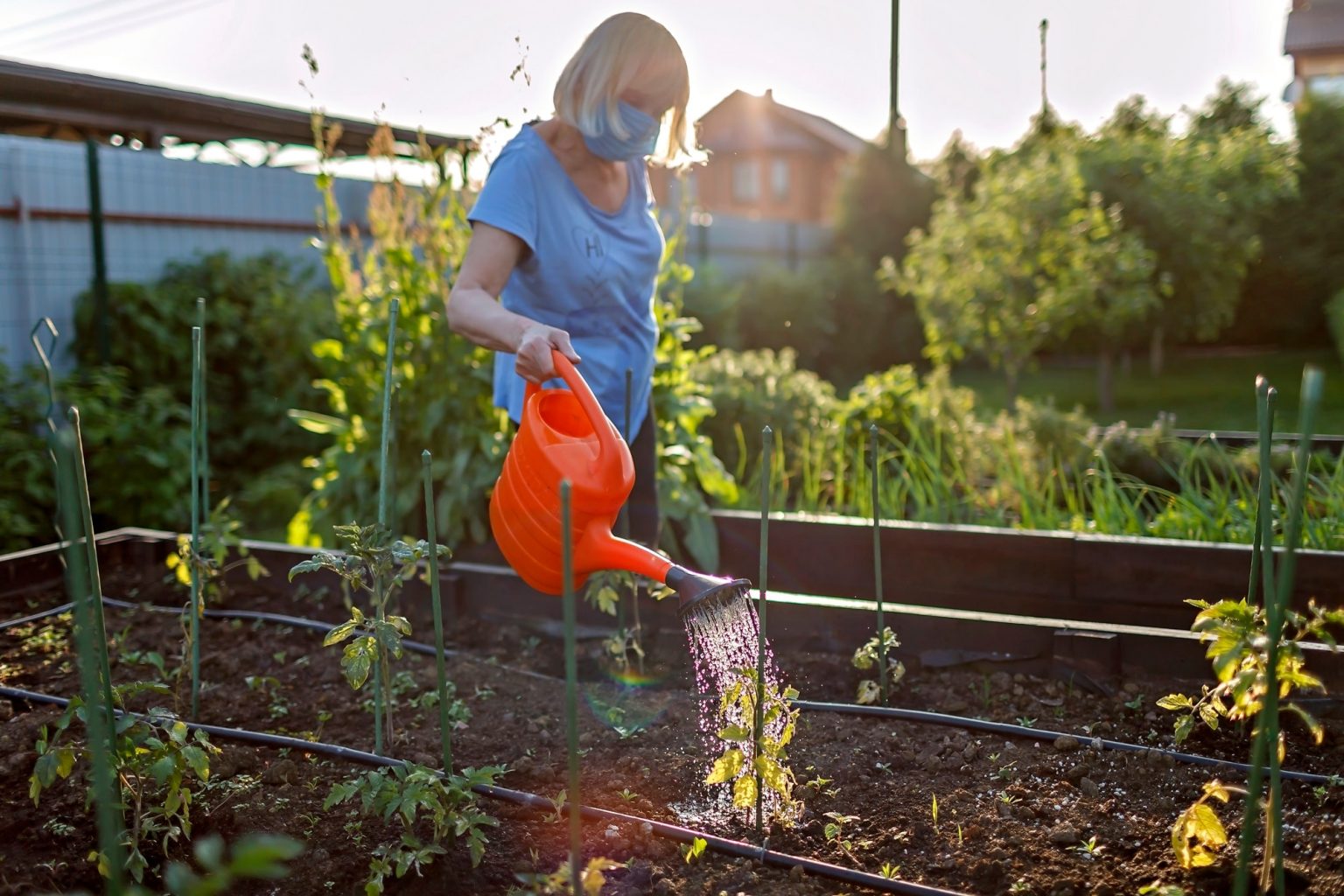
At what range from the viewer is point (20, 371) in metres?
5.00

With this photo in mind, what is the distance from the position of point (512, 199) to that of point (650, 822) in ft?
3.78

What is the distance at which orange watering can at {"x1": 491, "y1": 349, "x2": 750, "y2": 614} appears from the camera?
1.68 m

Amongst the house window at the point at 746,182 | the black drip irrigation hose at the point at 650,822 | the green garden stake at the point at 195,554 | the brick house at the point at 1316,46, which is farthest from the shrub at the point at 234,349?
the house window at the point at 746,182

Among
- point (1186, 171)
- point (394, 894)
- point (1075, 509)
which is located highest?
point (1186, 171)

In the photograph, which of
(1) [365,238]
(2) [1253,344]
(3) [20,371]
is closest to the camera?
(3) [20,371]

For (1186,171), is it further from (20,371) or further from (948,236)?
(20,371)

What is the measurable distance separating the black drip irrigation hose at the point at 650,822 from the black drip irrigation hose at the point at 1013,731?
0.59 m

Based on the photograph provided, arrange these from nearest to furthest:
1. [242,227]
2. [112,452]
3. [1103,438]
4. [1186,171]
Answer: [1103,438]
[112,452]
[242,227]
[1186,171]

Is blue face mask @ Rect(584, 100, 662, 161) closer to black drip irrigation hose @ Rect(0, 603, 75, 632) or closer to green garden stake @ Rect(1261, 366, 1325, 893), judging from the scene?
green garden stake @ Rect(1261, 366, 1325, 893)

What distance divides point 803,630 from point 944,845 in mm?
981

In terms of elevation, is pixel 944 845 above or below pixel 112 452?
below

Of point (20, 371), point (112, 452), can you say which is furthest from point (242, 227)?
point (112, 452)

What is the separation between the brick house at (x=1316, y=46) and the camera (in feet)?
26.3

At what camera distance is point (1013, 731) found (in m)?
2.06
